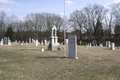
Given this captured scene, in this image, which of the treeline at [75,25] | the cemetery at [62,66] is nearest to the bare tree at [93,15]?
the treeline at [75,25]

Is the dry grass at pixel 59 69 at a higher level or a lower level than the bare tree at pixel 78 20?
lower

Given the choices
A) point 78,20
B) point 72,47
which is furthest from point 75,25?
point 72,47

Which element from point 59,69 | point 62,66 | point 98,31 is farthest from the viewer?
point 98,31

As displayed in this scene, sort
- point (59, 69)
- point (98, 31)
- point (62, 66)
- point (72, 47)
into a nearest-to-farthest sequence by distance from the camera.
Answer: point (59, 69), point (62, 66), point (72, 47), point (98, 31)

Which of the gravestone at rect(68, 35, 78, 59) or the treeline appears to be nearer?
the gravestone at rect(68, 35, 78, 59)

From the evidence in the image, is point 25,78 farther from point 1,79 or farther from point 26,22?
point 26,22

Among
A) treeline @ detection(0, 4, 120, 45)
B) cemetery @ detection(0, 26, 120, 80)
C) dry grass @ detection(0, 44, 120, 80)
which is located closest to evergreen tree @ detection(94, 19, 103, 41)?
treeline @ detection(0, 4, 120, 45)

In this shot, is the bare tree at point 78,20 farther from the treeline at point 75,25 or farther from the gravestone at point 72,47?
the gravestone at point 72,47

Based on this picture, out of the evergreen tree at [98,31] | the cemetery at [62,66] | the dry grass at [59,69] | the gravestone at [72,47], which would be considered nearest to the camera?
the dry grass at [59,69]

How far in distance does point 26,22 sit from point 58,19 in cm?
1405

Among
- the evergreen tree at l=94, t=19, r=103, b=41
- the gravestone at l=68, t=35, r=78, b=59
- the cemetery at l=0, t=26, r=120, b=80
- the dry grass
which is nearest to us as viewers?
the dry grass

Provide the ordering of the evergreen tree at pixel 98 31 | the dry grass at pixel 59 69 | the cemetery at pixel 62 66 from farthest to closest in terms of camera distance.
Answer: the evergreen tree at pixel 98 31 → the cemetery at pixel 62 66 → the dry grass at pixel 59 69

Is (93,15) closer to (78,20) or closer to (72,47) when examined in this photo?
(78,20)

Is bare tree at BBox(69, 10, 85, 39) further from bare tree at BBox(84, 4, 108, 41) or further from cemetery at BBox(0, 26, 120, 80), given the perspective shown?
cemetery at BBox(0, 26, 120, 80)
